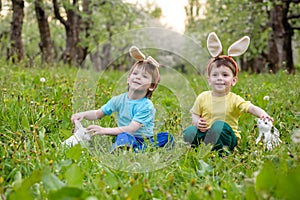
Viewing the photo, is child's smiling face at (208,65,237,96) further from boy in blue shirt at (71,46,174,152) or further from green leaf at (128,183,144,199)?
green leaf at (128,183,144,199)

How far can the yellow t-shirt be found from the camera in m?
3.64

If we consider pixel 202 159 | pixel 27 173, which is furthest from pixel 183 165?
pixel 27 173

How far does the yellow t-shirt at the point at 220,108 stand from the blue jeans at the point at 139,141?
→ 1.32 ft

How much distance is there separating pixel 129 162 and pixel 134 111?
71 cm

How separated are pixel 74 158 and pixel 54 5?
11.4 meters

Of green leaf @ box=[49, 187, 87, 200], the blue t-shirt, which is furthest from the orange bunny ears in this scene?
green leaf @ box=[49, 187, 87, 200]

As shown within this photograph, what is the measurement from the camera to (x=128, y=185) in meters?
2.37

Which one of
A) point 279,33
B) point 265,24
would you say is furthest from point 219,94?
point 265,24

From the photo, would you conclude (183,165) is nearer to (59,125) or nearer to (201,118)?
(201,118)

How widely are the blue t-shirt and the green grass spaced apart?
0.47ft

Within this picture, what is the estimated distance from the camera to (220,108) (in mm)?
3652

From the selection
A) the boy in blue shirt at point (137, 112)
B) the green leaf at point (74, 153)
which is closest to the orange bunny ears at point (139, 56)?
the boy in blue shirt at point (137, 112)

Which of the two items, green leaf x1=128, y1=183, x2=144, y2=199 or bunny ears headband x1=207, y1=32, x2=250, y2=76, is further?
bunny ears headband x1=207, y1=32, x2=250, y2=76

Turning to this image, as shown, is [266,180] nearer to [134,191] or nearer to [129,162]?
[134,191]
